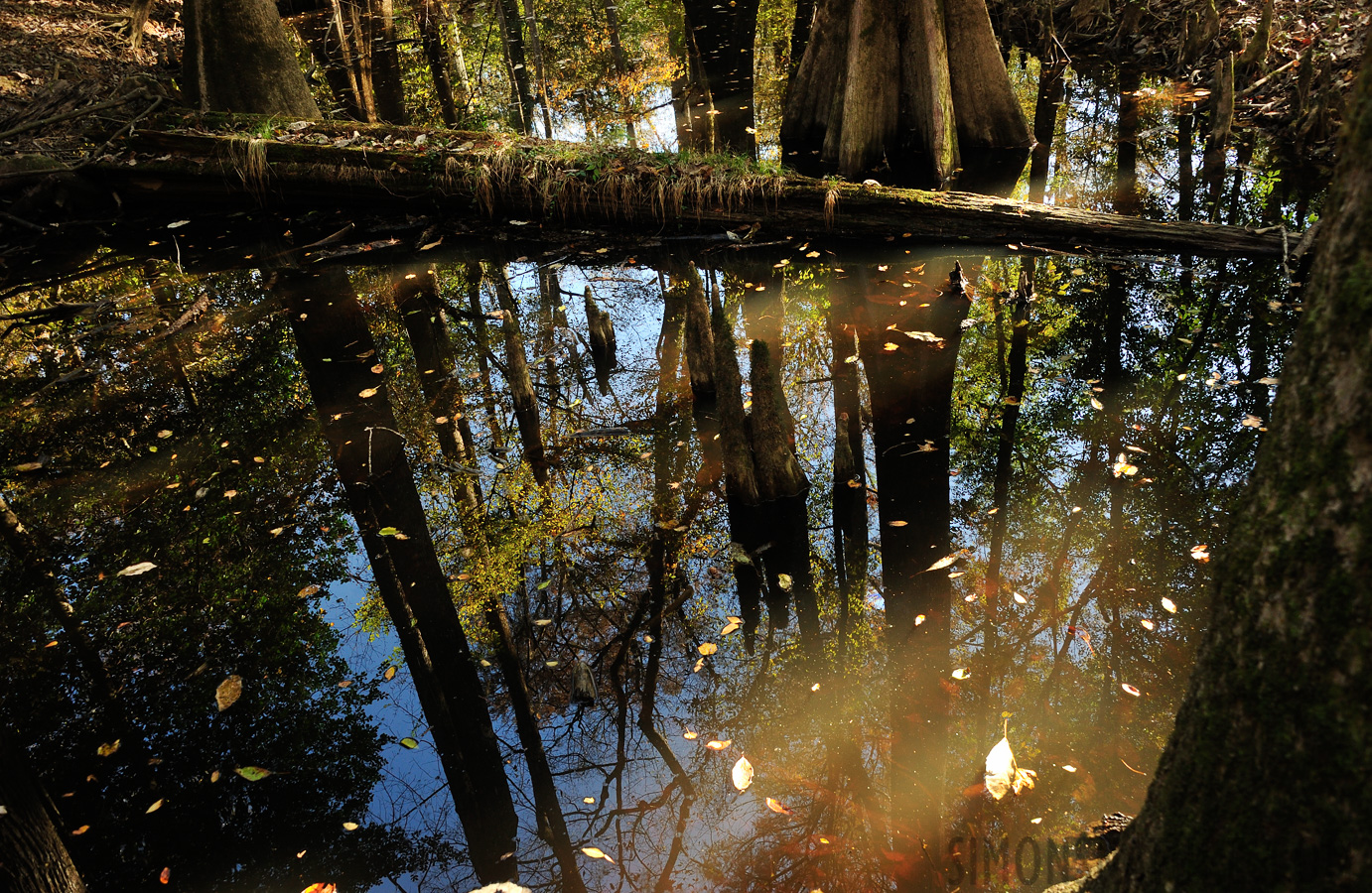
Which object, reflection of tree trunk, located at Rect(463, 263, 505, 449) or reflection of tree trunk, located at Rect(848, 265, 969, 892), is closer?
reflection of tree trunk, located at Rect(848, 265, 969, 892)

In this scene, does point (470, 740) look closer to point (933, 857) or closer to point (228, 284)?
point (933, 857)

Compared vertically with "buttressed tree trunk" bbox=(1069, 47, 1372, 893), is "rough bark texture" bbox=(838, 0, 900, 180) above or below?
above

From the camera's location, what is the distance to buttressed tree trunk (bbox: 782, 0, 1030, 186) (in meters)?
9.06

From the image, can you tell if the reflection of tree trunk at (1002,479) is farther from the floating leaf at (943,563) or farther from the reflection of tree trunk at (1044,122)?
the reflection of tree trunk at (1044,122)

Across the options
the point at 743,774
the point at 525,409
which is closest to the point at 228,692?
the point at 743,774

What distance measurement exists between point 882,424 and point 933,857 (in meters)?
3.11

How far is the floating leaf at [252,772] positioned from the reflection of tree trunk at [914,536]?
272 cm

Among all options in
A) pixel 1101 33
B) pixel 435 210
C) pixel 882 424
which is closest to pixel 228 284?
pixel 435 210

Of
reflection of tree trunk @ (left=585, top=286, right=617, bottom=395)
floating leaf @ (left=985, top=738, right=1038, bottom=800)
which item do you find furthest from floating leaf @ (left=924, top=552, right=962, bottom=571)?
reflection of tree trunk @ (left=585, top=286, right=617, bottom=395)

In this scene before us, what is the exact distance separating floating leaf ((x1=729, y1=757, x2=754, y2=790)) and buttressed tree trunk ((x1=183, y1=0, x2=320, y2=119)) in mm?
10605

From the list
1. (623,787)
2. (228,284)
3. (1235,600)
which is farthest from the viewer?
(228,284)

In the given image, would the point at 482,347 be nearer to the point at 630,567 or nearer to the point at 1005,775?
the point at 630,567

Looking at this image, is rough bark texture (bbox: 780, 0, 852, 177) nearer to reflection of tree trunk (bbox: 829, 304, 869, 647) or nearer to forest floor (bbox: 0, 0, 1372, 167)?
forest floor (bbox: 0, 0, 1372, 167)

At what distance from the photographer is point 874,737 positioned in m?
3.35
